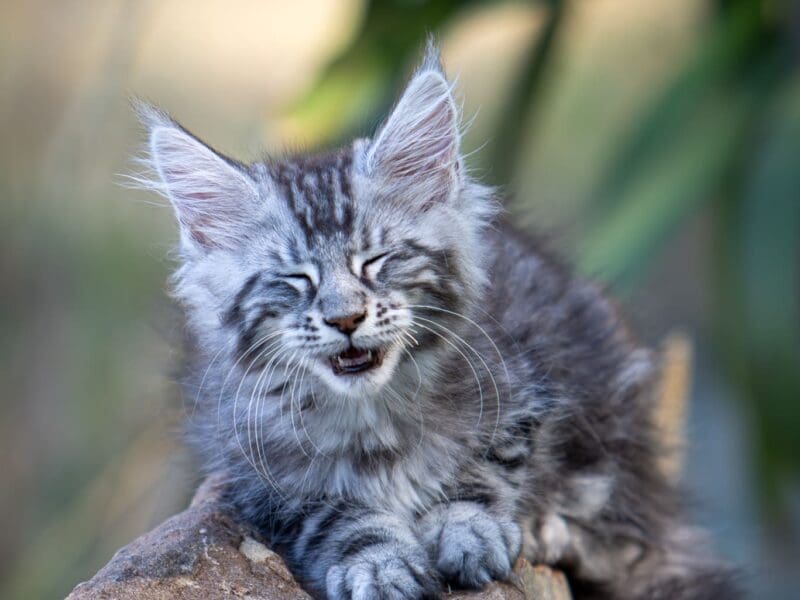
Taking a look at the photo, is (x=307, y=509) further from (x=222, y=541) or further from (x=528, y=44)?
(x=528, y=44)

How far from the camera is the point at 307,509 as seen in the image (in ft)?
9.07

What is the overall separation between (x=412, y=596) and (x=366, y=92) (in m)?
2.70

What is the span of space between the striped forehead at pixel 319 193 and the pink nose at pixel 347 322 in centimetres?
24

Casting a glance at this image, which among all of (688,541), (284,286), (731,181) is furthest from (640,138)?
(284,286)

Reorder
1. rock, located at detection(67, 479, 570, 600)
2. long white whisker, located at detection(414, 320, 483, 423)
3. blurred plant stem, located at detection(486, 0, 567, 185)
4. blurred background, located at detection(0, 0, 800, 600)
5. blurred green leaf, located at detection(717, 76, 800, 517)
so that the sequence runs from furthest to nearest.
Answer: blurred plant stem, located at detection(486, 0, 567, 185)
blurred background, located at detection(0, 0, 800, 600)
blurred green leaf, located at detection(717, 76, 800, 517)
long white whisker, located at detection(414, 320, 483, 423)
rock, located at detection(67, 479, 570, 600)

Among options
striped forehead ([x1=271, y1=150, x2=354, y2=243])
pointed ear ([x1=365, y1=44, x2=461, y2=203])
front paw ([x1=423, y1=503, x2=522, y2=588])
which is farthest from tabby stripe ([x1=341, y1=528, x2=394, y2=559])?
pointed ear ([x1=365, y1=44, x2=461, y2=203])

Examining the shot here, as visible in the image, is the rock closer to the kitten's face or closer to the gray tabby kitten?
the gray tabby kitten

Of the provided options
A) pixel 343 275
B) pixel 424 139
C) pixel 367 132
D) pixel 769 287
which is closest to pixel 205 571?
pixel 343 275

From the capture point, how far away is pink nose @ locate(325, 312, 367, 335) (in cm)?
240

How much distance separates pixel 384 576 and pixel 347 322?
0.55 meters

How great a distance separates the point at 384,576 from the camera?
95.3 inches

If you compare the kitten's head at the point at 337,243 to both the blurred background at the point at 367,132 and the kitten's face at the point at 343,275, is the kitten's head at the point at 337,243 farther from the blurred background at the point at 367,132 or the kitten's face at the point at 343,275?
the blurred background at the point at 367,132

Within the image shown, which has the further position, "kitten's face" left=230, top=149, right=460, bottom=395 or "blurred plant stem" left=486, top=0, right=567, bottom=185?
"blurred plant stem" left=486, top=0, right=567, bottom=185

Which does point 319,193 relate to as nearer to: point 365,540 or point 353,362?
point 353,362
